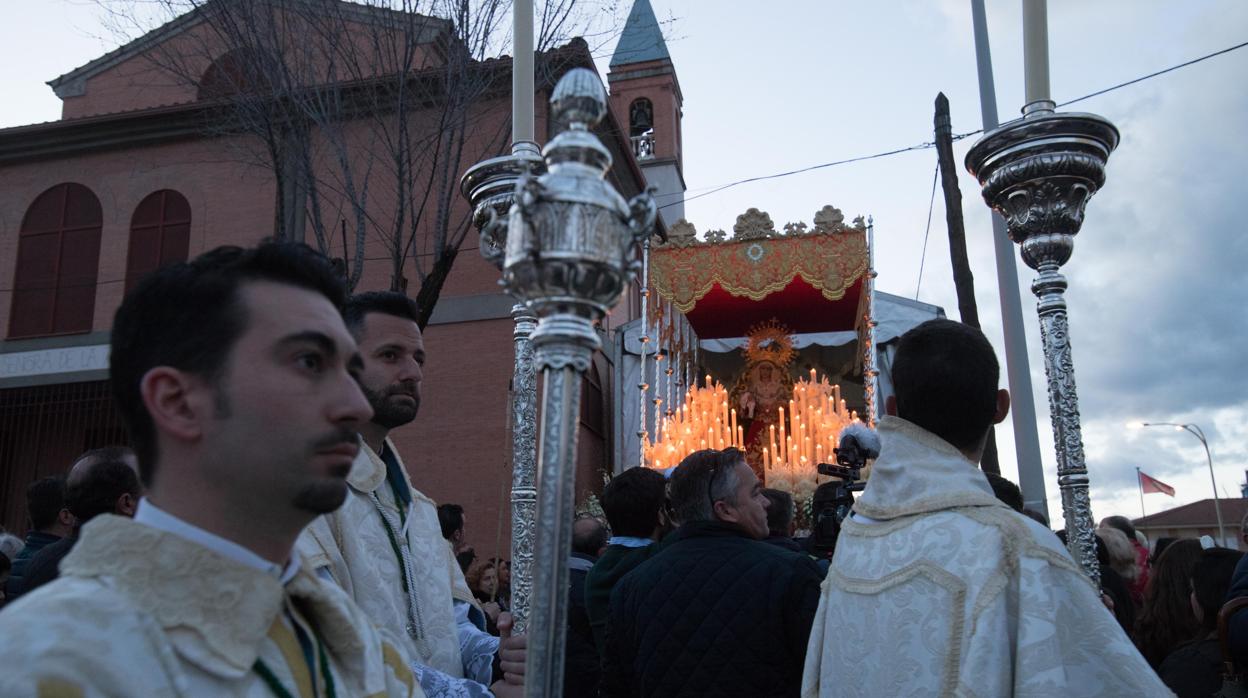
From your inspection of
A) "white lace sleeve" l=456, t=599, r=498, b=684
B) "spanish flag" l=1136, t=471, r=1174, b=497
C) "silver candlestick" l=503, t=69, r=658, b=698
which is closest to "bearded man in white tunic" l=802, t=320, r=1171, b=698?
"white lace sleeve" l=456, t=599, r=498, b=684

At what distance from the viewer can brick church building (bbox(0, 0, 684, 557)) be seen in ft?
47.9

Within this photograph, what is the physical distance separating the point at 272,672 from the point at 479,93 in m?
9.62

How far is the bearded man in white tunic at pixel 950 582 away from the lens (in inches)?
73.4

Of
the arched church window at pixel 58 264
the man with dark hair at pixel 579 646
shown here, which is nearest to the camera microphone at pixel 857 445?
the man with dark hair at pixel 579 646

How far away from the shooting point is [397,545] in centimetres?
256

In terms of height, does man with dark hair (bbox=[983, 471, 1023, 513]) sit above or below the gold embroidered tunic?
above

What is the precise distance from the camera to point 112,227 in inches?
648

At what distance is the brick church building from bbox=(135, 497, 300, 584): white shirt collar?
1284 cm

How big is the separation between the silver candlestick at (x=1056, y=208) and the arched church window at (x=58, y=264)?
16.7m

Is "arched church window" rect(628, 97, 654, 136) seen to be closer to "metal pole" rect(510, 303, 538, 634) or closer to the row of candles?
the row of candles

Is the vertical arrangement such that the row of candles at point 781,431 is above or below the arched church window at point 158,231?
below

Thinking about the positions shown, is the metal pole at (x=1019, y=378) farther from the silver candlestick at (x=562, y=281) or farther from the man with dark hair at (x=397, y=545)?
the silver candlestick at (x=562, y=281)

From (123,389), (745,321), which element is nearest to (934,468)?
(123,389)

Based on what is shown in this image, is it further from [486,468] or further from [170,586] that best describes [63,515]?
[486,468]
